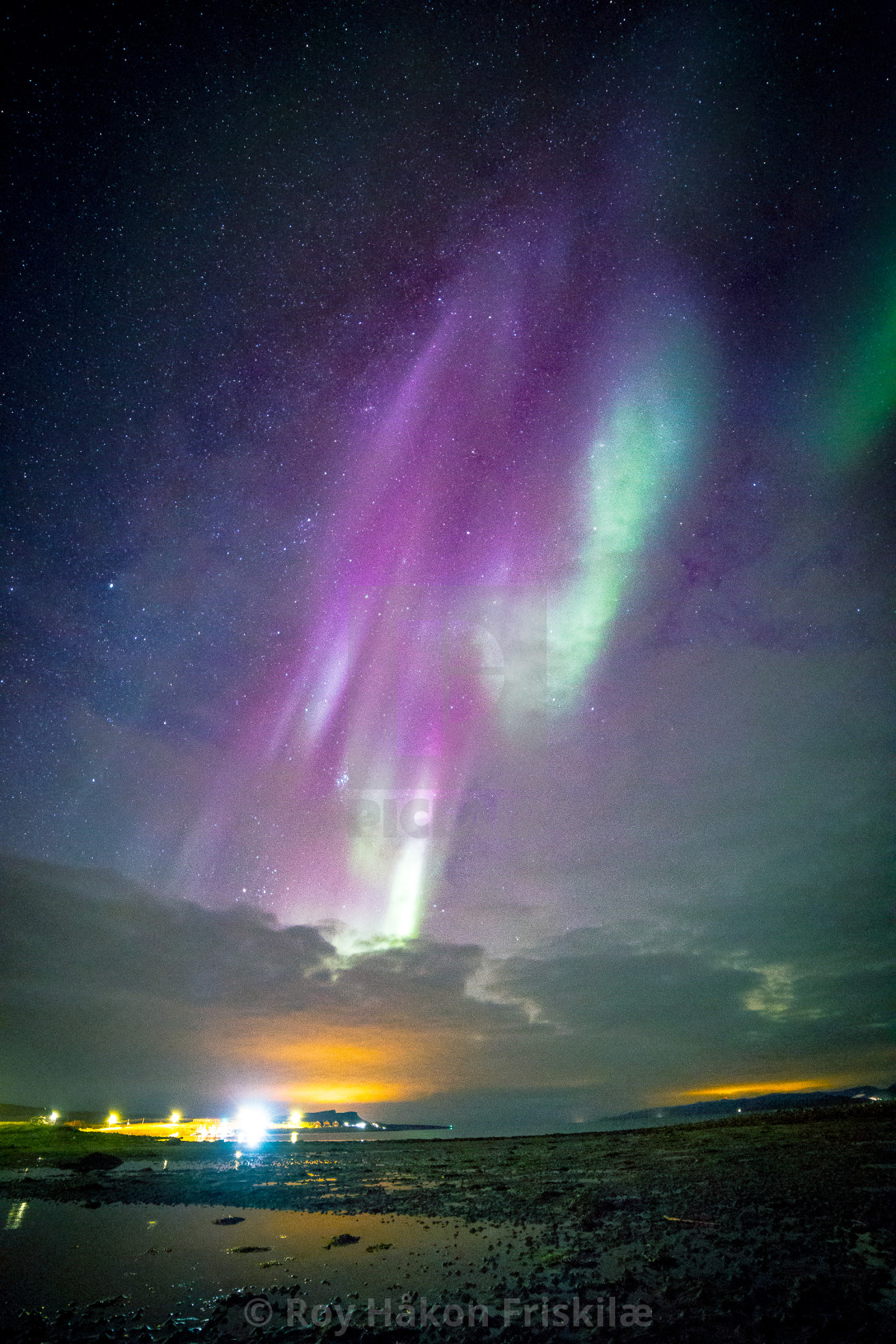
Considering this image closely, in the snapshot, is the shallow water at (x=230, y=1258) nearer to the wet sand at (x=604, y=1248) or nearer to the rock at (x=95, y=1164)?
the wet sand at (x=604, y=1248)

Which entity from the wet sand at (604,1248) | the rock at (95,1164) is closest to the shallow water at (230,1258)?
the wet sand at (604,1248)

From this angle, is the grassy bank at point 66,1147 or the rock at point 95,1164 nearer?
the rock at point 95,1164

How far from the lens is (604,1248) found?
11312mm

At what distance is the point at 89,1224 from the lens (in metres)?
15.4

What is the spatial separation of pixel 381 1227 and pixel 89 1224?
7.97 metres

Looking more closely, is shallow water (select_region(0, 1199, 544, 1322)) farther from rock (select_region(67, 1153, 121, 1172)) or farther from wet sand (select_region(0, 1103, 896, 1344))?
rock (select_region(67, 1153, 121, 1172))

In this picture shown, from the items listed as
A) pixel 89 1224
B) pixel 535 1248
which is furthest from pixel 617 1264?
pixel 89 1224

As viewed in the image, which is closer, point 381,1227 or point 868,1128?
point 381,1227

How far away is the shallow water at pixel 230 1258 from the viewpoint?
9.65 metres

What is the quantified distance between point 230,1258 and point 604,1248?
24.7 ft

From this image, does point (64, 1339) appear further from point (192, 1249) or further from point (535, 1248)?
point (535, 1248)

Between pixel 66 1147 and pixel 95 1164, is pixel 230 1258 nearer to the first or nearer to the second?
pixel 95 1164

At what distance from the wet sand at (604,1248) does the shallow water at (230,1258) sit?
0.40ft

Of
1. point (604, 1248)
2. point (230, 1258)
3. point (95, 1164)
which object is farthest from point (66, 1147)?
point (604, 1248)
